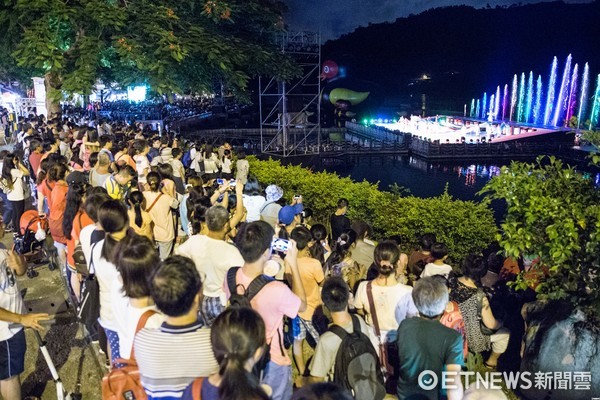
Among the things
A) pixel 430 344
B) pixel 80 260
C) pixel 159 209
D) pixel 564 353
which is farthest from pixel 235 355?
pixel 159 209

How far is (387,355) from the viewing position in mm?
3803

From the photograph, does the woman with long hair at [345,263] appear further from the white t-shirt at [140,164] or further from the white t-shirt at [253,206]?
the white t-shirt at [140,164]

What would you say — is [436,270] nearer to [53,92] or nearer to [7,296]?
[7,296]

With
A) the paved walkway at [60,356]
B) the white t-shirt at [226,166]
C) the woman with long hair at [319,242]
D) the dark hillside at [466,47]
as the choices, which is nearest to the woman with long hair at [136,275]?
the paved walkway at [60,356]

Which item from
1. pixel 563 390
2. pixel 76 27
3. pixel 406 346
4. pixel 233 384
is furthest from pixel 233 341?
pixel 76 27

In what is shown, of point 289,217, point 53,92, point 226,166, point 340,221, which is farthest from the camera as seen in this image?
point 53,92

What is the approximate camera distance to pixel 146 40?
1104 centimetres

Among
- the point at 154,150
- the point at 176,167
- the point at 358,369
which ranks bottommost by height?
the point at 358,369

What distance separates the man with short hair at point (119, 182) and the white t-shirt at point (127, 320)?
10.9 ft

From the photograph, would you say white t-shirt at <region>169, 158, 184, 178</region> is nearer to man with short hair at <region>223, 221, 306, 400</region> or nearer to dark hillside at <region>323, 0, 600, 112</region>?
man with short hair at <region>223, 221, 306, 400</region>

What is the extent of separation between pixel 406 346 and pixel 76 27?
11041mm

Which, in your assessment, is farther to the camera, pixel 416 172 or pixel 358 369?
pixel 416 172

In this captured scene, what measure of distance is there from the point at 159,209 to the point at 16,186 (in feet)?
10.5

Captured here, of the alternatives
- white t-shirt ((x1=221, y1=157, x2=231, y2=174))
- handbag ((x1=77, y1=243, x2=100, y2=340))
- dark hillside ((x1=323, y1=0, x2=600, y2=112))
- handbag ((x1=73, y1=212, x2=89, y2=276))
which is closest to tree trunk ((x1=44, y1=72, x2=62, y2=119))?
white t-shirt ((x1=221, y1=157, x2=231, y2=174))
